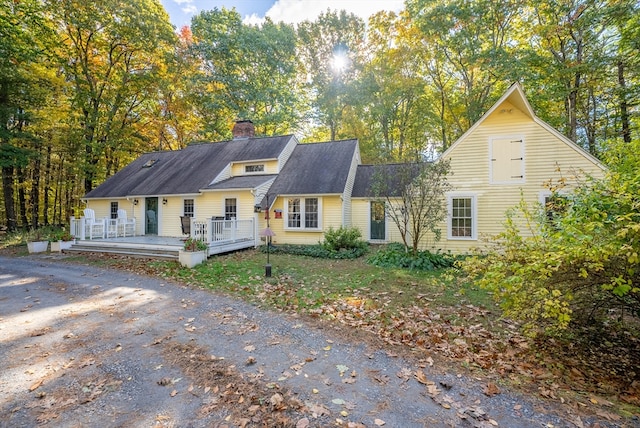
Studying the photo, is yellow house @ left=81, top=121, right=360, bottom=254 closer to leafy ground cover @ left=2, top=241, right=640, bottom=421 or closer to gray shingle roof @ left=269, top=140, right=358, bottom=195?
gray shingle roof @ left=269, top=140, right=358, bottom=195

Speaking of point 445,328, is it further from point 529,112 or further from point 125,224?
point 125,224

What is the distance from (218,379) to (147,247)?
31.1 feet

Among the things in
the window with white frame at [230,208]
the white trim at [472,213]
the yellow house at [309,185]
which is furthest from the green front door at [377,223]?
the window with white frame at [230,208]

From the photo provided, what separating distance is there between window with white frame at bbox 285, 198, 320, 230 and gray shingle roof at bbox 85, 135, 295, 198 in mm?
3348

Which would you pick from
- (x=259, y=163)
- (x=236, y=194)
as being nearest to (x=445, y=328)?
(x=236, y=194)

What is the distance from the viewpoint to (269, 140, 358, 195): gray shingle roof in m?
13.4

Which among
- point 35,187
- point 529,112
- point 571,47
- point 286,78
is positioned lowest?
point 35,187

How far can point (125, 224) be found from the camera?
1447 centimetres

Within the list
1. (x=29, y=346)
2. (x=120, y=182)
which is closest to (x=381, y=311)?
(x=29, y=346)

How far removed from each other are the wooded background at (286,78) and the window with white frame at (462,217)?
268 centimetres

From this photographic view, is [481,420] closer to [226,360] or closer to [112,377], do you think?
[226,360]

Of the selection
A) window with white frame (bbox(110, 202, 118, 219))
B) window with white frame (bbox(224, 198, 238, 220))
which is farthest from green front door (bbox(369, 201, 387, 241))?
window with white frame (bbox(110, 202, 118, 219))

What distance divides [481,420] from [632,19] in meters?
17.4

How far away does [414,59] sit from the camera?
18953 mm
